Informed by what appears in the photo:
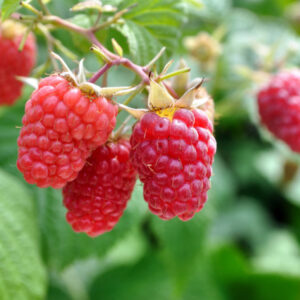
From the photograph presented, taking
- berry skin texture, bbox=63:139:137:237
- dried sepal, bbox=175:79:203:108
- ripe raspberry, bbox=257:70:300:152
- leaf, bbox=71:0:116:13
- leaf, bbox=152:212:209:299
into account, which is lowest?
leaf, bbox=152:212:209:299

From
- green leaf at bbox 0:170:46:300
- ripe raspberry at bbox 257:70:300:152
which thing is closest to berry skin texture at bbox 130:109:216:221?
green leaf at bbox 0:170:46:300

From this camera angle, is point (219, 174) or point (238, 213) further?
point (238, 213)

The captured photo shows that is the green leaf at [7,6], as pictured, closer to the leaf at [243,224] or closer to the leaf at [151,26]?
the leaf at [151,26]

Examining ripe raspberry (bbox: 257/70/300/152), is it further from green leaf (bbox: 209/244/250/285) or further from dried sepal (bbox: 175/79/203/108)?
green leaf (bbox: 209/244/250/285)

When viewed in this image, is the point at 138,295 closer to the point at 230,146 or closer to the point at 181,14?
the point at 230,146

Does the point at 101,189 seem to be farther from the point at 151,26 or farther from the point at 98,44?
the point at 151,26

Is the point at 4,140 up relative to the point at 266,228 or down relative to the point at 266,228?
up

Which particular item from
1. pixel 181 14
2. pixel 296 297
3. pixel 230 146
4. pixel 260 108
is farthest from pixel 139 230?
pixel 181 14
